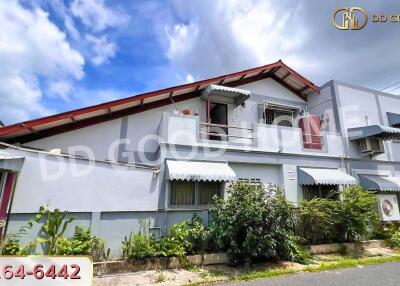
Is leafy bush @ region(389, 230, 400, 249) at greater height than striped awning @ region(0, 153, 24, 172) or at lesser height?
lesser

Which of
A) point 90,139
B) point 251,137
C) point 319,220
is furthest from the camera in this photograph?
point 251,137

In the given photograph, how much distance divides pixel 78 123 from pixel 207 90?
7.26 metres

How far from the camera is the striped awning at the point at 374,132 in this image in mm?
14219

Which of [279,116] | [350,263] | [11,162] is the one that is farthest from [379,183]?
[11,162]

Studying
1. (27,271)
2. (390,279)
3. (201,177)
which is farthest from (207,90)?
(27,271)

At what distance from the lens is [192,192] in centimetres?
1131

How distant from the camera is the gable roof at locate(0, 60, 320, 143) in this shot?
1084 centimetres

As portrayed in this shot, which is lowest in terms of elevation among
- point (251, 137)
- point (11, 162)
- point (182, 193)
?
point (182, 193)

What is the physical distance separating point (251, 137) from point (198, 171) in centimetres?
419

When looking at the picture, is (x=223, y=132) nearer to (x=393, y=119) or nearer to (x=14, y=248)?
(x=14, y=248)

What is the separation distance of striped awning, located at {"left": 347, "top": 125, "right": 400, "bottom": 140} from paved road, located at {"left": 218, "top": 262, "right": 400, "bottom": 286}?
8113 millimetres

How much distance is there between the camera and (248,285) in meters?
7.60

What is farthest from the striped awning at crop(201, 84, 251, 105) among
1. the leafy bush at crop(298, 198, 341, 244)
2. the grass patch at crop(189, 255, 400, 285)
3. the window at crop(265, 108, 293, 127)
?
the grass patch at crop(189, 255, 400, 285)

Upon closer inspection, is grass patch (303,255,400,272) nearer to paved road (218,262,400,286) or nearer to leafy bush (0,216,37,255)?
paved road (218,262,400,286)
